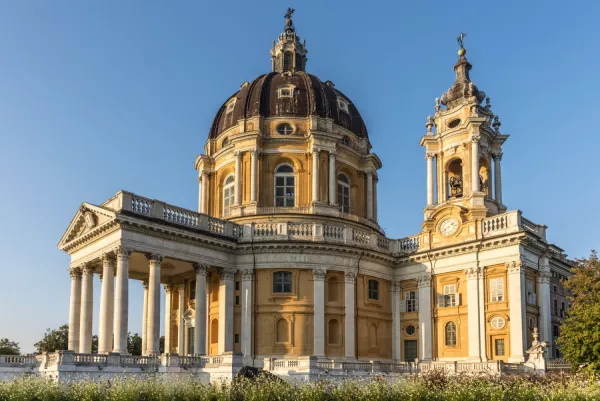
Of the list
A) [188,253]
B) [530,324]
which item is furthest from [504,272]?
[188,253]

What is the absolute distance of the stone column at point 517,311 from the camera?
38.4 meters

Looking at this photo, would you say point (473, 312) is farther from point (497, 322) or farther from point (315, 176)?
point (315, 176)

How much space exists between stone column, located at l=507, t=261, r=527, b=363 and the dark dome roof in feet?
61.3

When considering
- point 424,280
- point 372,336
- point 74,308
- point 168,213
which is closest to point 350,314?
point 372,336

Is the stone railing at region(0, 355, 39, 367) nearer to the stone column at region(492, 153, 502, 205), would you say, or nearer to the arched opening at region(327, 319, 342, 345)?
the arched opening at region(327, 319, 342, 345)

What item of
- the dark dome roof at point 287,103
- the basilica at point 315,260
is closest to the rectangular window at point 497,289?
the basilica at point 315,260

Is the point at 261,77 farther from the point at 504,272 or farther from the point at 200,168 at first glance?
the point at 504,272

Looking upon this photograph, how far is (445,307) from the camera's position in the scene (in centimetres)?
4316

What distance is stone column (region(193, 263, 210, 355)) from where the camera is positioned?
39.8 metres

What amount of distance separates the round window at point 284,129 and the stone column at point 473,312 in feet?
54.9

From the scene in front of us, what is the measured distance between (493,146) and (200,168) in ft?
70.8

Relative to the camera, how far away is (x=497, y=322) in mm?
40125

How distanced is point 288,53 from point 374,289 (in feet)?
73.8

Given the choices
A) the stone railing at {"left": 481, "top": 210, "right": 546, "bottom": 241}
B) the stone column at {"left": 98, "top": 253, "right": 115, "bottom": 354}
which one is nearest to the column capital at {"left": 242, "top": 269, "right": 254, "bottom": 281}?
the stone column at {"left": 98, "top": 253, "right": 115, "bottom": 354}
